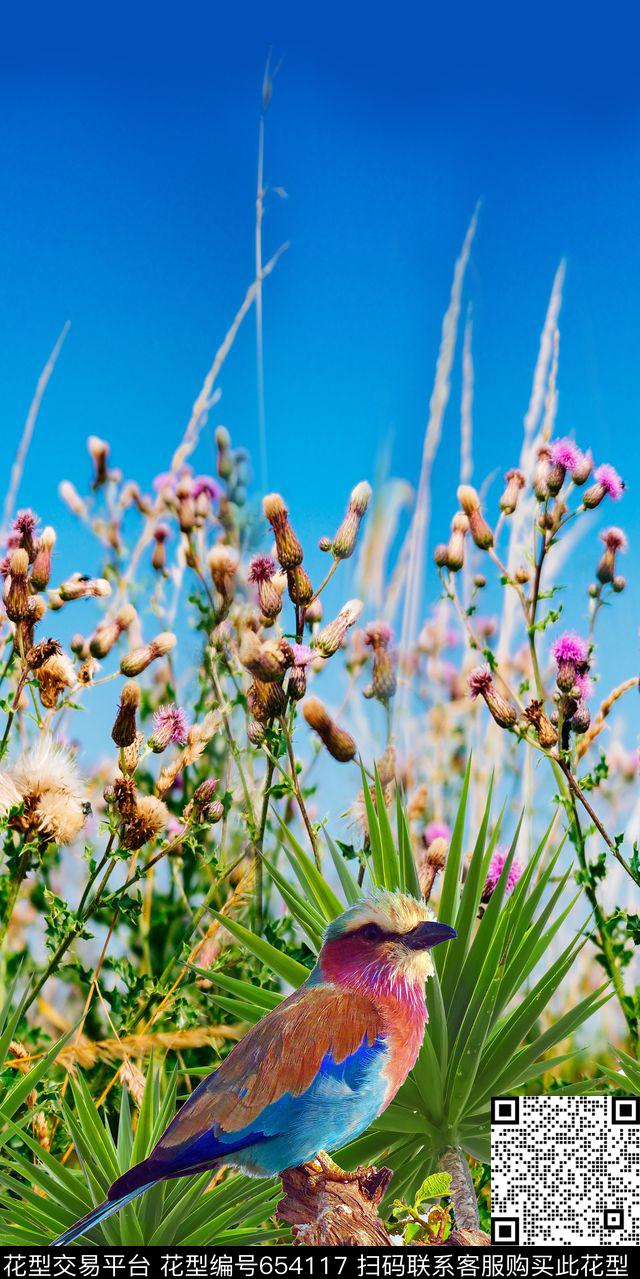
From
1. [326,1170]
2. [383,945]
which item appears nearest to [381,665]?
[383,945]

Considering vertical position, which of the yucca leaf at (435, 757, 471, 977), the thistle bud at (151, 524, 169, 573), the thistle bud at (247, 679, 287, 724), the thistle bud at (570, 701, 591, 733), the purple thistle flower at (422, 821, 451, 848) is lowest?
the yucca leaf at (435, 757, 471, 977)

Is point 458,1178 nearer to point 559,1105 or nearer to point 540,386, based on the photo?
point 559,1105

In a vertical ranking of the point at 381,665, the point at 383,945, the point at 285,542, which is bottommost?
the point at 383,945

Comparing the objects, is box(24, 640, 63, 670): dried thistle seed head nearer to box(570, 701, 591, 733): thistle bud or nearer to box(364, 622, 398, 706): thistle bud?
box(364, 622, 398, 706): thistle bud

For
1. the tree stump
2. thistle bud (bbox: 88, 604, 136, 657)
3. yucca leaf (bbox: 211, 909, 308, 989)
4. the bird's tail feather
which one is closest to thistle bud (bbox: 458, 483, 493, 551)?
thistle bud (bbox: 88, 604, 136, 657)

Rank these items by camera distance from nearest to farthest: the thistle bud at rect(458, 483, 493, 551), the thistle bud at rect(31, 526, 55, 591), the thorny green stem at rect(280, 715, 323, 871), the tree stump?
the tree stump, the thorny green stem at rect(280, 715, 323, 871), the thistle bud at rect(31, 526, 55, 591), the thistle bud at rect(458, 483, 493, 551)

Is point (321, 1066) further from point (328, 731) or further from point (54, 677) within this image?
point (54, 677)

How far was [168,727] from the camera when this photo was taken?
6.84 ft

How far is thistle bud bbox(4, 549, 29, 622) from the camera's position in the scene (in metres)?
2.14

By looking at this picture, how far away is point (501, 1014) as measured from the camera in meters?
1.72

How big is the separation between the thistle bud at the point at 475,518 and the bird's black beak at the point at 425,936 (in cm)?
115

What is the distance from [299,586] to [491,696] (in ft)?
1.29

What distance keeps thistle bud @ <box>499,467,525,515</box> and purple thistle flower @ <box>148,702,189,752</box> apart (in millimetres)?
845

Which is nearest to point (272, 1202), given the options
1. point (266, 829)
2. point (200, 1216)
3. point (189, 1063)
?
point (200, 1216)
